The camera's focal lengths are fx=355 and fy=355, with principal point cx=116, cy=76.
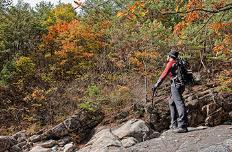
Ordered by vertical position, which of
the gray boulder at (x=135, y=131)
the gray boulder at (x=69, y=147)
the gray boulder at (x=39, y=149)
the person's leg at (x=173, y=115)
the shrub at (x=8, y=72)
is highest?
the shrub at (x=8, y=72)

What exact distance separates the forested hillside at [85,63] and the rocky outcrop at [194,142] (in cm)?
1020

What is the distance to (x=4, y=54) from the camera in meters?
26.9

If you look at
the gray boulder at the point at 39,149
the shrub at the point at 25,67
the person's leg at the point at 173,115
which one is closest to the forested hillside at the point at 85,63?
the shrub at the point at 25,67

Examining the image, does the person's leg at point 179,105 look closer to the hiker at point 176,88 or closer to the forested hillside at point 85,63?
the hiker at point 176,88

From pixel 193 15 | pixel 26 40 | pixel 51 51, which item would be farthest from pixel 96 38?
pixel 193 15

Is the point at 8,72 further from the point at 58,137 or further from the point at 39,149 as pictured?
the point at 39,149

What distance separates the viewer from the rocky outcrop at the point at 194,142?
5824 millimetres

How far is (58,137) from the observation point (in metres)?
19.1

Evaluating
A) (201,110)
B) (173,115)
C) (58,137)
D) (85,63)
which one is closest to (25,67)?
(85,63)

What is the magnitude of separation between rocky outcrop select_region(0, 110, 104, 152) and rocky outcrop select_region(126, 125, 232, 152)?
37.2 ft

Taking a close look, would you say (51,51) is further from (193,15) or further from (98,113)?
(193,15)

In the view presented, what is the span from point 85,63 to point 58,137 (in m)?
8.56

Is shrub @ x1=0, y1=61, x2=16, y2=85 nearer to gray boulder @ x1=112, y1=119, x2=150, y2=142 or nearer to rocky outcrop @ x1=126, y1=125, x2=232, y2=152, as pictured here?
gray boulder @ x1=112, y1=119, x2=150, y2=142

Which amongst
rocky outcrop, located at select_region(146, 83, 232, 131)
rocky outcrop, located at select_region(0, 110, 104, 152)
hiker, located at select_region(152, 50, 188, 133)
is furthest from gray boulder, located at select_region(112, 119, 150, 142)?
hiker, located at select_region(152, 50, 188, 133)
